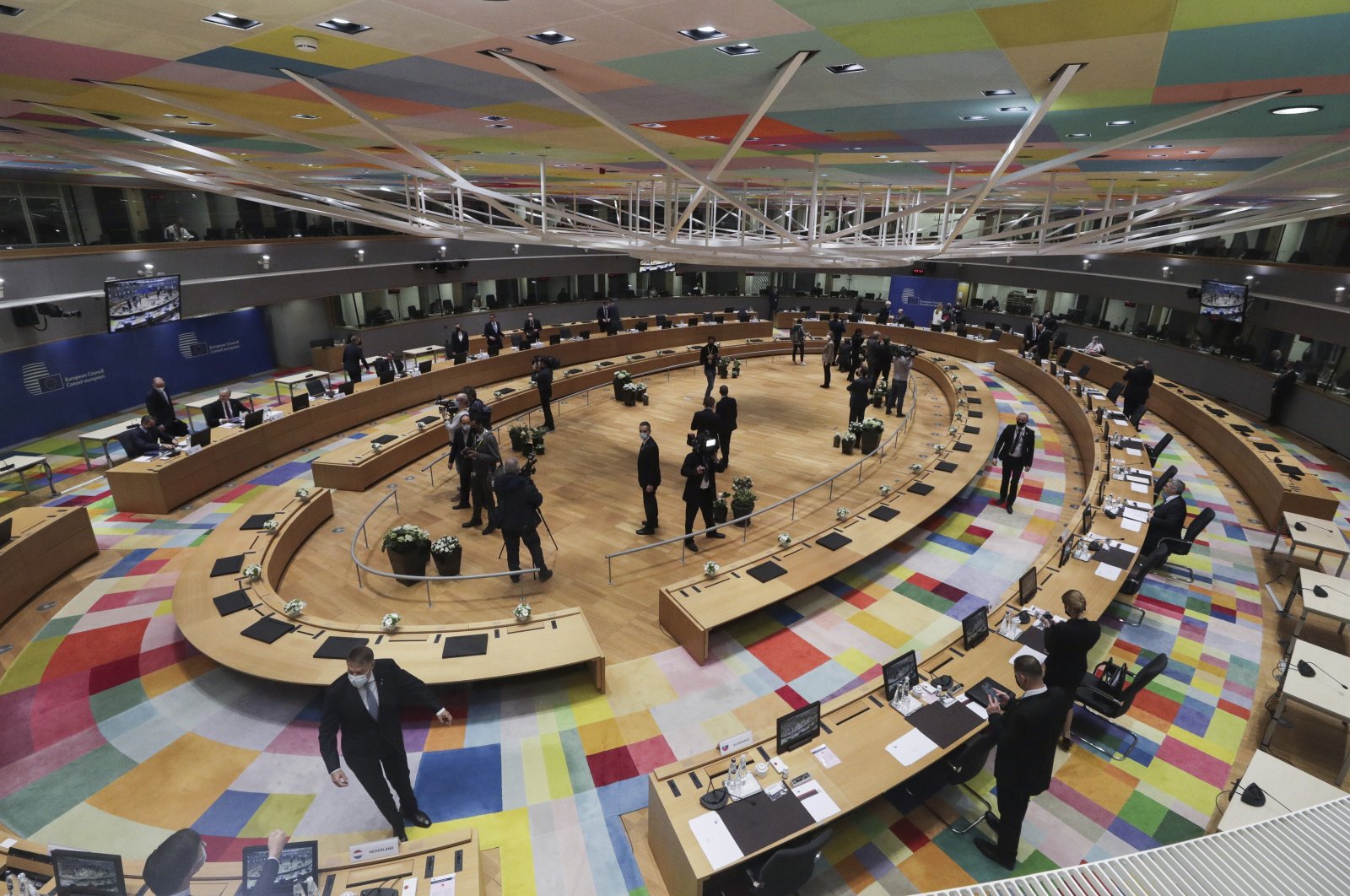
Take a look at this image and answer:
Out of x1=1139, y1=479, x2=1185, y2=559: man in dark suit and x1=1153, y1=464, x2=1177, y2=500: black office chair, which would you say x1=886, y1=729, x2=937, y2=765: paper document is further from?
x1=1153, y1=464, x2=1177, y2=500: black office chair

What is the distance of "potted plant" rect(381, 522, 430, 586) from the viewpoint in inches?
334

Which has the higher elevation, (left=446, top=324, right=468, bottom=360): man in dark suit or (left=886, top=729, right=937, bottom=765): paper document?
(left=446, top=324, right=468, bottom=360): man in dark suit

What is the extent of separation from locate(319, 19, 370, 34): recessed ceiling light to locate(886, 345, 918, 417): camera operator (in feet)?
46.0

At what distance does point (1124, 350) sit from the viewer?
20.3m

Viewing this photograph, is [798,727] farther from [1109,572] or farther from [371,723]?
[1109,572]

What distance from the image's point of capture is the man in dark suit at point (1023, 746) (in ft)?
14.3

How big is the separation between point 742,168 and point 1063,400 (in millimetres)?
10977

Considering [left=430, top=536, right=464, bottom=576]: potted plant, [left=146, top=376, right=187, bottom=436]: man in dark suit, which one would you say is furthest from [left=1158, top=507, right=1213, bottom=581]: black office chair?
[left=146, top=376, right=187, bottom=436]: man in dark suit

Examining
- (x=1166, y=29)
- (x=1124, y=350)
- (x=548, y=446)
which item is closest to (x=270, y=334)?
(x=548, y=446)

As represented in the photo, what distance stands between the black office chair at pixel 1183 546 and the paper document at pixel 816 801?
250 inches

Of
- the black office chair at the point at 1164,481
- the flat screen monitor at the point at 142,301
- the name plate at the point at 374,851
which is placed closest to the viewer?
the name plate at the point at 374,851

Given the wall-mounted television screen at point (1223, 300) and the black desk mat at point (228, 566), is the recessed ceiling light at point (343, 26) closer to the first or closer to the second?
the black desk mat at point (228, 566)

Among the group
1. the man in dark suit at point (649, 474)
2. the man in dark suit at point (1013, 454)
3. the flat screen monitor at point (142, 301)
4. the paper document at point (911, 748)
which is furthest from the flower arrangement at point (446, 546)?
the flat screen monitor at point (142, 301)

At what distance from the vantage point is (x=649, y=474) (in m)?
9.27
